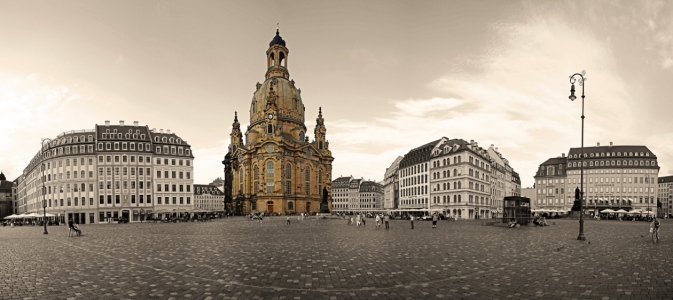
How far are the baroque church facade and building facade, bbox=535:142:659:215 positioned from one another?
73.6m

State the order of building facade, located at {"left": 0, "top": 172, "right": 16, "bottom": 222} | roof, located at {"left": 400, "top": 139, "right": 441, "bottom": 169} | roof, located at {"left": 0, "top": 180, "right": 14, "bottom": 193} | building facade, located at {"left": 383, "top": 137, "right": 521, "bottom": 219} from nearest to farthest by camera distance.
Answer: building facade, located at {"left": 383, "top": 137, "right": 521, "bottom": 219}
roof, located at {"left": 400, "top": 139, "right": 441, "bottom": 169}
building facade, located at {"left": 0, "top": 172, "right": 16, "bottom": 222}
roof, located at {"left": 0, "top": 180, "right": 14, "bottom": 193}

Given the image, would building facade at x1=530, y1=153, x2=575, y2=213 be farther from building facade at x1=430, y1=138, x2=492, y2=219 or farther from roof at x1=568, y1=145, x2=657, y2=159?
building facade at x1=430, y1=138, x2=492, y2=219

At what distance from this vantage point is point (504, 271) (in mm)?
13641

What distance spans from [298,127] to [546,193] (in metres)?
81.9

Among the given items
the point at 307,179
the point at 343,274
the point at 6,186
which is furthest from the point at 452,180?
the point at 6,186

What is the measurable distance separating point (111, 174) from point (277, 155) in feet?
122

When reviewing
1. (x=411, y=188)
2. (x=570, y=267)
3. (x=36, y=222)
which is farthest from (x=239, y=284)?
(x=411, y=188)

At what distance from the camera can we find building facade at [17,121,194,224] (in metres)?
83.7

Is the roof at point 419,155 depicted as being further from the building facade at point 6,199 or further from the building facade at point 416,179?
the building facade at point 6,199

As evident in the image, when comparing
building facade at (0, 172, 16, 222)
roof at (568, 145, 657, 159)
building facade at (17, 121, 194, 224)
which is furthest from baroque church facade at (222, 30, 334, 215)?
building facade at (0, 172, 16, 222)

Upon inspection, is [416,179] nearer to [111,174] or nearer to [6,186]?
[111,174]

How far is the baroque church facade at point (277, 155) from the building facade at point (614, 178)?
73550 millimetres

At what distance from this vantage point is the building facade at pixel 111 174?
3295 inches

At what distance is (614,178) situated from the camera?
381 ft
